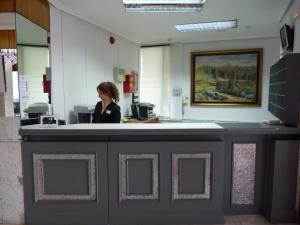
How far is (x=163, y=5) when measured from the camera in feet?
11.5

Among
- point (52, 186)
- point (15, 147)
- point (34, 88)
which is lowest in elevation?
point (52, 186)

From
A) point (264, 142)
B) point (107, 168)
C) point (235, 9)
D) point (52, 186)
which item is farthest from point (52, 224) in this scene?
point (235, 9)

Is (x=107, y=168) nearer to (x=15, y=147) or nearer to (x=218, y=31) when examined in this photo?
(x=15, y=147)

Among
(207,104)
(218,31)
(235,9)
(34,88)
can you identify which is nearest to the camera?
(34,88)

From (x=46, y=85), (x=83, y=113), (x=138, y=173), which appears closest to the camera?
(x=138, y=173)

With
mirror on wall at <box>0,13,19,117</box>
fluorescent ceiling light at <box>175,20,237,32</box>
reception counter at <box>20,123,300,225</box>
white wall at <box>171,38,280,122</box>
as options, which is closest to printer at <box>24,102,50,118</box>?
mirror on wall at <box>0,13,19,117</box>

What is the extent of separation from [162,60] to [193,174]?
4313mm

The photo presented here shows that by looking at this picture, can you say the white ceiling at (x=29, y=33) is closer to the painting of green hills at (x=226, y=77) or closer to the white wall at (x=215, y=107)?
the white wall at (x=215, y=107)

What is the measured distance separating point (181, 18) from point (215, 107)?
2589 millimetres

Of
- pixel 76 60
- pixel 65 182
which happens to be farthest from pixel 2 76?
pixel 76 60

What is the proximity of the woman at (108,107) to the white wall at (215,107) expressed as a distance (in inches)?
123

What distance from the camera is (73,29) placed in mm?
3967

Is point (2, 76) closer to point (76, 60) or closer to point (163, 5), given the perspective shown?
point (76, 60)

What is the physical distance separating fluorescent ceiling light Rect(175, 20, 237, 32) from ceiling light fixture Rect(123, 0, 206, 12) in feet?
3.08
